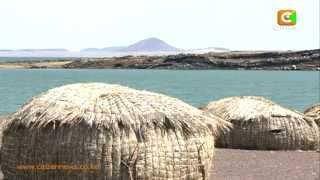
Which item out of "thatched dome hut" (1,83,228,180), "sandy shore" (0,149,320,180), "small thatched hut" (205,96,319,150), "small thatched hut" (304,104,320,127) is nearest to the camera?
"thatched dome hut" (1,83,228,180)

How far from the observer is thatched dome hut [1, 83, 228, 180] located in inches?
415

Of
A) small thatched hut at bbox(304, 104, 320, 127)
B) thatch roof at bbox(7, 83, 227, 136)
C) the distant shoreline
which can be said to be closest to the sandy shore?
small thatched hut at bbox(304, 104, 320, 127)

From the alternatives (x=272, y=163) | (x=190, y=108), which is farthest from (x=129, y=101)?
(x=272, y=163)

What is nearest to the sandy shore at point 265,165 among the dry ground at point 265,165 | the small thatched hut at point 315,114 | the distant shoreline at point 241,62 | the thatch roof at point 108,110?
the dry ground at point 265,165

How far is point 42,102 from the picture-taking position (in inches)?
433

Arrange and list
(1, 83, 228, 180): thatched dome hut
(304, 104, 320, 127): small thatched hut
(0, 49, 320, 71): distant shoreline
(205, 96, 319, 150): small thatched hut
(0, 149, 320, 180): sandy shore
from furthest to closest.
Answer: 1. (0, 49, 320, 71): distant shoreline
2. (304, 104, 320, 127): small thatched hut
3. (205, 96, 319, 150): small thatched hut
4. (0, 149, 320, 180): sandy shore
5. (1, 83, 228, 180): thatched dome hut

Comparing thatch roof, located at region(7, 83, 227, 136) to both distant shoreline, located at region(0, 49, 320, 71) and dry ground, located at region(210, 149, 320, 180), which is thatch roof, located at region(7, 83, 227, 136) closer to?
dry ground, located at region(210, 149, 320, 180)

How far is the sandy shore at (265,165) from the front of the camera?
16.2 metres

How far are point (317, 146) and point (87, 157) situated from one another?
1304cm

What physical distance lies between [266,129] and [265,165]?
11.0 feet

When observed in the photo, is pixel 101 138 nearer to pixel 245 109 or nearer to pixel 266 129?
pixel 266 129

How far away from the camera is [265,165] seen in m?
18.1

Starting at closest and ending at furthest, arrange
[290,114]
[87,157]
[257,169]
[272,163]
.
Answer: [87,157], [257,169], [272,163], [290,114]

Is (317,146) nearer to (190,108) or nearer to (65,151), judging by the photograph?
(190,108)
